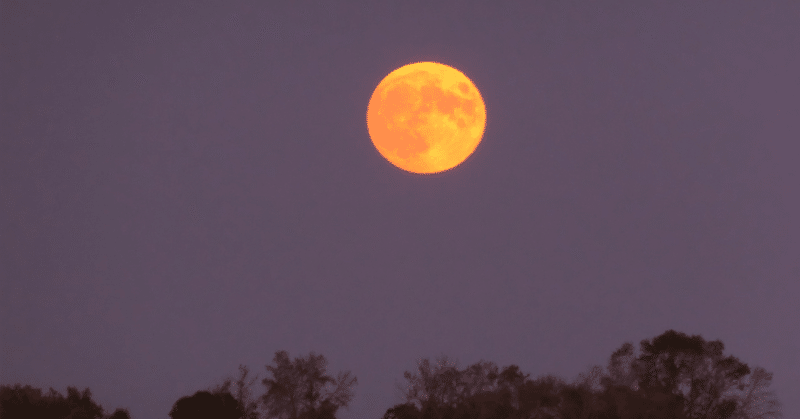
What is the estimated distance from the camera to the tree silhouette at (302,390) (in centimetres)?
7619

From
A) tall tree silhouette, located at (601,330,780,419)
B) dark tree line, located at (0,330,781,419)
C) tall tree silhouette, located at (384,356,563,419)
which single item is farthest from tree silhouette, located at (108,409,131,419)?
tall tree silhouette, located at (601,330,780,419)

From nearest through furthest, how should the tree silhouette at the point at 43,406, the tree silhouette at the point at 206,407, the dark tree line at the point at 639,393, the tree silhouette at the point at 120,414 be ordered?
the dark tree line at the point at 639,393, the tree silhouette at the point at 206,407, the tree silhouette at the point at 43,406, the tree silhouette at the point at 120,414

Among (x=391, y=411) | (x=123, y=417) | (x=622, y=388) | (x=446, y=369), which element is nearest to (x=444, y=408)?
(x=391, y=411)

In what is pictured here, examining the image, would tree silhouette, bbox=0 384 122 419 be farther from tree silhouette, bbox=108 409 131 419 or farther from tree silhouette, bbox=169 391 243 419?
tree silhouette, bbox=169 391 243 419

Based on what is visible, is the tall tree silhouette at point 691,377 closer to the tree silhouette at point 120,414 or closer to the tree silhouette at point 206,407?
the tree silhouette at point 206,407

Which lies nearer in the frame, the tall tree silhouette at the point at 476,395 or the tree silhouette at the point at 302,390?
the tall tree silhouette at the point at 476,395

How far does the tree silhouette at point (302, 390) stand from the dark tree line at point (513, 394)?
0.34ft

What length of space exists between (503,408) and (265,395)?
94.1 feet

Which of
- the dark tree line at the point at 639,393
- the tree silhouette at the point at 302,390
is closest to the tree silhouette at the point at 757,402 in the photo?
the dark tree line at the point at 639,393

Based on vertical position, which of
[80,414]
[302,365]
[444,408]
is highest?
[302,365]

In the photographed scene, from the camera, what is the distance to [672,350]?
67.2 metres

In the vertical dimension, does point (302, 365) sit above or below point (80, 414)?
above

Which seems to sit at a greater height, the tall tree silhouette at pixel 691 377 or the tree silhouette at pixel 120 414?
the tall tree silhouette at pixel 691 377

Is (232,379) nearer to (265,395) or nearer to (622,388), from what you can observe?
(265,395)
